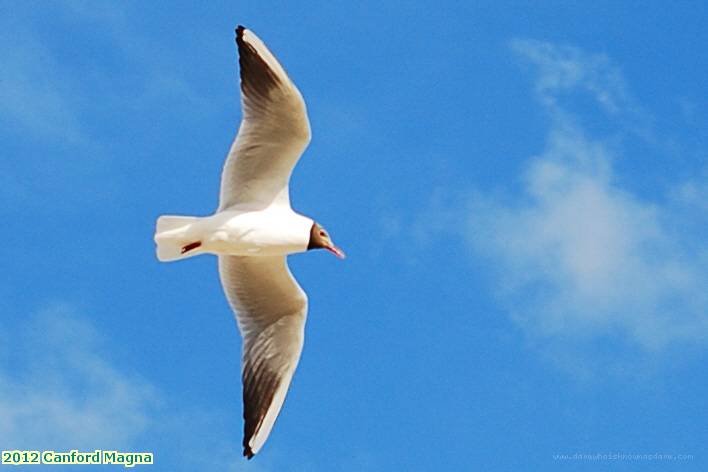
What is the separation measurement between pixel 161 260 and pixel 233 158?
1.10 metres

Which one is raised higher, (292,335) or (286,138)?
(286,138)

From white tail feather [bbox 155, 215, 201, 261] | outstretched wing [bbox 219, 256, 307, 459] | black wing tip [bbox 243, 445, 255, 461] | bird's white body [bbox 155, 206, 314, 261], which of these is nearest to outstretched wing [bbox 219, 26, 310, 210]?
bird's white body [bbox 155, 206, 314, 261]

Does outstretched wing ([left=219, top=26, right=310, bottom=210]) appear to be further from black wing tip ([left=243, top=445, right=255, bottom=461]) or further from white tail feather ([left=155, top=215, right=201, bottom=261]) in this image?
black wing tip ([left=243, top=445, right=255, bottom=461])

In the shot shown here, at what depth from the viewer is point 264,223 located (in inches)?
507

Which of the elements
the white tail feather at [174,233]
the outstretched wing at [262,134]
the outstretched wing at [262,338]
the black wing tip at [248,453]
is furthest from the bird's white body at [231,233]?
the black wing tip at [248,453]

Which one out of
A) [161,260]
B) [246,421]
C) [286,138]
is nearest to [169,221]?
[161,260]

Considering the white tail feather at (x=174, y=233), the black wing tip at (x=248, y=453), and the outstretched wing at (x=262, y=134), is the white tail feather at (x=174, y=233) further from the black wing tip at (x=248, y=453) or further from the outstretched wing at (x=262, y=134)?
the black wing tip at (x=248, y=453)

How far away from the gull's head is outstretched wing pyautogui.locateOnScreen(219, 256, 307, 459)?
57 cm

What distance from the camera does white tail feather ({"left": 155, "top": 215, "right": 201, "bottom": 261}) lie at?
42.0 ft

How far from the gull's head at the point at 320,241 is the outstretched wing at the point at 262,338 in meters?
0.57

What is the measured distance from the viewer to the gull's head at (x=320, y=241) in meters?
13.2

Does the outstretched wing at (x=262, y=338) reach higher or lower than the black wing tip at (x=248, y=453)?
higher

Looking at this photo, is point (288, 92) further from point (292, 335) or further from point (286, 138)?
point (292, 335)

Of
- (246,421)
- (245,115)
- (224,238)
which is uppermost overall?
(245,115)
